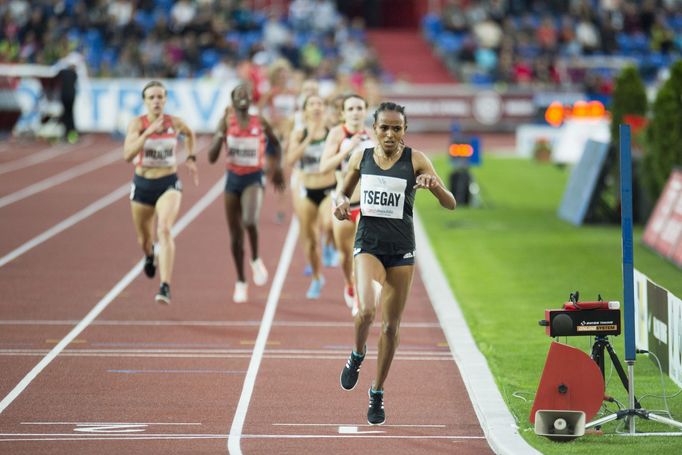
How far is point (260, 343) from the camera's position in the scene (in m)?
12.5

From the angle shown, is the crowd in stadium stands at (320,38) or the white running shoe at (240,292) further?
the crowd in stadium stands at (320,38)

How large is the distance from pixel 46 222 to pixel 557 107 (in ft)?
52.2

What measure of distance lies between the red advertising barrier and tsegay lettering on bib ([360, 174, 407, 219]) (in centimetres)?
863

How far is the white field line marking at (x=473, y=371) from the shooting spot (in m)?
8.61

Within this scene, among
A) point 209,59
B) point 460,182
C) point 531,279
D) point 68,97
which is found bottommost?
point 68,97

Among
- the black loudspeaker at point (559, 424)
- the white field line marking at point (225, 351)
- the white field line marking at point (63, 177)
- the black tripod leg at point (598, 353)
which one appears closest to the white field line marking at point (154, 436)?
the black loudspeaker at point (559, 424)

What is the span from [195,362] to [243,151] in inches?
125

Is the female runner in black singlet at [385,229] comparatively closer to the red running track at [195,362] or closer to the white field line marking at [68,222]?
the red running track at [195,362]

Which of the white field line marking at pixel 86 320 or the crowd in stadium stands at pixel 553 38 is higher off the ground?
the white field line marking at pixel 86 320

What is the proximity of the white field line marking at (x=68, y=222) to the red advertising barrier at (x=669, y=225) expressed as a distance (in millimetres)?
8078

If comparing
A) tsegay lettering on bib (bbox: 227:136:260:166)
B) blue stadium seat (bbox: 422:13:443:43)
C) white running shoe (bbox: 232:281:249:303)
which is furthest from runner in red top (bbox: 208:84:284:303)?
blue stadium seat (bbox: 422:13:443:43)

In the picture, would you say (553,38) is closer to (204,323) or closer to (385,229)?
(204,323)

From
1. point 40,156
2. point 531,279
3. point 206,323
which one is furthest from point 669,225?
point 40,156

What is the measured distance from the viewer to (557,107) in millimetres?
34000
